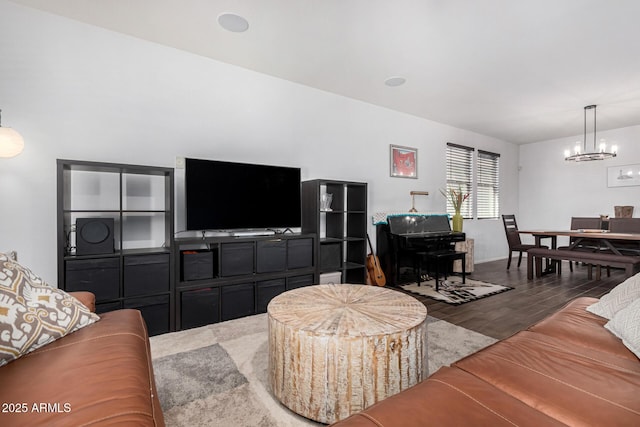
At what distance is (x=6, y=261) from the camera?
4.70ft

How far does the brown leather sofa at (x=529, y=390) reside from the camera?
33.9 inches

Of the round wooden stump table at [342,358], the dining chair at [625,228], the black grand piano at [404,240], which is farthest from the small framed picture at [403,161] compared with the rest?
the round wooden stump table at [342,358]

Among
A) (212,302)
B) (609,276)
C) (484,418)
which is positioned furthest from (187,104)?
(609,276)

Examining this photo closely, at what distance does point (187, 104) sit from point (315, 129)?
5.20ft

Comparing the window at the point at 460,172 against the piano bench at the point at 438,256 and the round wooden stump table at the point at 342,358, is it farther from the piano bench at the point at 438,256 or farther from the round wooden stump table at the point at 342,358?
the round wooden stump table at the point at 342,358

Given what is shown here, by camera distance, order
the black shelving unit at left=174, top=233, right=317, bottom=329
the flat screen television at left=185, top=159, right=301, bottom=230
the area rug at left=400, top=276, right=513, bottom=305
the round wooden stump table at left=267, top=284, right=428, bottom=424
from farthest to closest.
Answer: the area rug at left=400, top=276, right=513, bottom=305, the flat screen television at left=185, top=159, right=301, bottom=230, the black shelving unit at left=174, top=233, right=317, bottom=329, the round wooden stump table at left=267, top=284, right=428, bottom=424

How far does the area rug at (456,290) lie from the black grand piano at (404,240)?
12.4 inches

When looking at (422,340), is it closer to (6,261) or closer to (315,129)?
(6,261)

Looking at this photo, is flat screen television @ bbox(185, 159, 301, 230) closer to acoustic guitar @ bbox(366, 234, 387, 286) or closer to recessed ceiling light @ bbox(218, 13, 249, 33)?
recessed ceiling light @ bbox(218, 13, 249, 33)

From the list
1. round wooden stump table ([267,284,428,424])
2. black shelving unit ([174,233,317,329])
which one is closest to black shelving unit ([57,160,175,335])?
black shelving unit ([174,233,317,329])

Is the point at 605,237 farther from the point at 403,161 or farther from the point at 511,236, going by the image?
the point at 403,161

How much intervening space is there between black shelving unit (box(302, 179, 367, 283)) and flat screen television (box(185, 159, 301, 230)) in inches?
8.7

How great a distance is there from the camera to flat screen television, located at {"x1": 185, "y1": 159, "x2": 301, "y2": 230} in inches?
116

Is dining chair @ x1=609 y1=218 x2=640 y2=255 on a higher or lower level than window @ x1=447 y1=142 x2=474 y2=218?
lower
